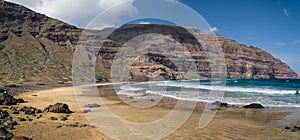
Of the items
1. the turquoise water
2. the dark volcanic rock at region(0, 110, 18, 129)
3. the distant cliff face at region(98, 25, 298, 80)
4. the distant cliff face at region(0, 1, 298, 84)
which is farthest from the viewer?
the distant cliff face at region(98, 25, 298, 80)

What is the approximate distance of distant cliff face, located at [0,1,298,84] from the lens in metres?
62.7

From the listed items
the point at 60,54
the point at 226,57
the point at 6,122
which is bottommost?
the point at 6,122

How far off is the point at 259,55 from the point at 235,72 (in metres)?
50.4

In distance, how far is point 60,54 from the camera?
8531 cm

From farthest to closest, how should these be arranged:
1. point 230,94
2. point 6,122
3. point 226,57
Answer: point 226,57 < point 230,94 < point 6,122

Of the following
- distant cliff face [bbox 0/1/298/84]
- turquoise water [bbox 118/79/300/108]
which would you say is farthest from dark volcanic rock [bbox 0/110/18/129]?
distant cliff face [bbox 0/1/298/84]

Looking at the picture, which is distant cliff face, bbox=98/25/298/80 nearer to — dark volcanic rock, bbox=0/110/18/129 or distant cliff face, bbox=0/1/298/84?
distant cliff face, bbox=0/1/298/84

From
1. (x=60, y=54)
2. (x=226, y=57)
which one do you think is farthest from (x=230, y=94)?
(x=226, y=57)

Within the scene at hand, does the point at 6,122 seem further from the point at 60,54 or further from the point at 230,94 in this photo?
the point at 60,54

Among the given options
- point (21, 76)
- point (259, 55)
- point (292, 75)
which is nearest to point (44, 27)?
point (21, 76)

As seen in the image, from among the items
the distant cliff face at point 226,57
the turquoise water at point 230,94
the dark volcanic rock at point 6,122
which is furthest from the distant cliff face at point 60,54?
the dark volcanic rock at point 6,122

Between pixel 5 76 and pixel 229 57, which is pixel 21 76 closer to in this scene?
pixel 5 76

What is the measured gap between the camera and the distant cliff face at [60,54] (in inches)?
2468

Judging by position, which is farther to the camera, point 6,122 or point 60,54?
point 60,54
